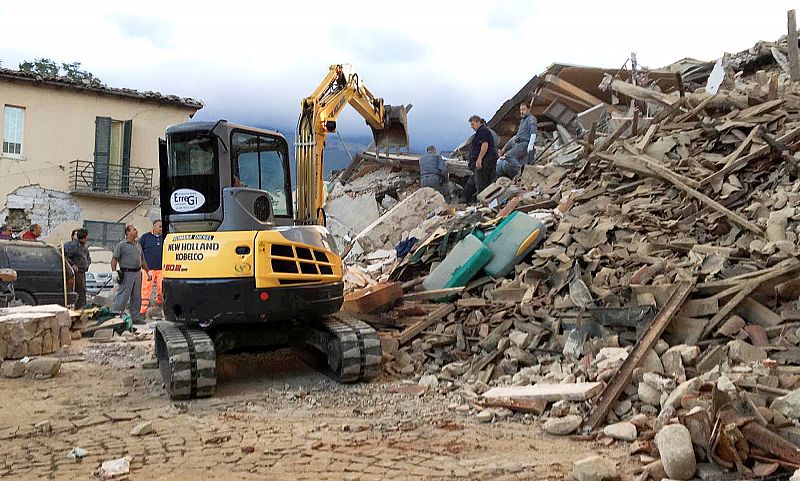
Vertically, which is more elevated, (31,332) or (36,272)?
(36,272)

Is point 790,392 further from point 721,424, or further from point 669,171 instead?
point 669,171

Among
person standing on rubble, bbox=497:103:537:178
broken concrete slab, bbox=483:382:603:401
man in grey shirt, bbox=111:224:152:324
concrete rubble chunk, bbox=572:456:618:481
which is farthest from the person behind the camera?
person standing on rubble, bbox=497:103:537:178

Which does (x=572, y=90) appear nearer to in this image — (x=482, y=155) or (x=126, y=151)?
(x=482, y=155)

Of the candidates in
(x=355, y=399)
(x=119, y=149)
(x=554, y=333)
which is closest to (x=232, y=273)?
(x=355, y=399)

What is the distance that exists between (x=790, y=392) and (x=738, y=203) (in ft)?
12.9

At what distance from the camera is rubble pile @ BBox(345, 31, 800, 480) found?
14.8ft

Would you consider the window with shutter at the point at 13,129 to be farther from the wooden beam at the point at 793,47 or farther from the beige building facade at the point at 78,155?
the wooden beam at the point at 793,47

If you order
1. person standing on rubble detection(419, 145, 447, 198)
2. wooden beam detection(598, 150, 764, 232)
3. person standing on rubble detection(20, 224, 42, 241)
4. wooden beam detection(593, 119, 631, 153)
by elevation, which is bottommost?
wooden beam detection(598, 150, 764, 232)

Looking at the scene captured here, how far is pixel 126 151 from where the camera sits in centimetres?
2028

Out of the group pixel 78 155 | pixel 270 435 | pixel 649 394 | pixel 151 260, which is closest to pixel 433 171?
pixel 151 260

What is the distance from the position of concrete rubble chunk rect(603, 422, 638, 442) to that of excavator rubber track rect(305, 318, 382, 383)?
2568 millimetres

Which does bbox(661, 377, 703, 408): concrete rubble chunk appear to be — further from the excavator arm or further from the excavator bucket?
the excavator bucket

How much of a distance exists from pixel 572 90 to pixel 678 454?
11.8 m

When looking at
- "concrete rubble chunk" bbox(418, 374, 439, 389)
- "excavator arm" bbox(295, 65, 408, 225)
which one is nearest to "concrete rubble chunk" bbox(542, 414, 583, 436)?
"concrete rubble chunk" bbox(418, 374, 439, 389)
